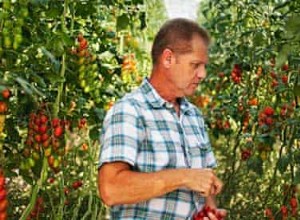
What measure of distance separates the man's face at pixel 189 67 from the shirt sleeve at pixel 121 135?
0.14m

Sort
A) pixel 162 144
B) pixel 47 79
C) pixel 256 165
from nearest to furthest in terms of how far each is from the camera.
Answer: pixel 162 144, pixel 47 79, pixel 256 165

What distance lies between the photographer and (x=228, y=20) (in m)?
3.84

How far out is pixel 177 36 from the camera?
1771 mm

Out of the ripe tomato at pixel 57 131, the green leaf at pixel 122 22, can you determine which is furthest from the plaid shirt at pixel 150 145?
the green leaf at pixel 122 22

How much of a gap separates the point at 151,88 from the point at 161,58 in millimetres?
78

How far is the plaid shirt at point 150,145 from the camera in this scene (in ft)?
5.47

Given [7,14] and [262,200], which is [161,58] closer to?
[7,14]

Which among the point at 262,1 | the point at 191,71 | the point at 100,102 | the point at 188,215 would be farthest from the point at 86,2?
the point at 262,1

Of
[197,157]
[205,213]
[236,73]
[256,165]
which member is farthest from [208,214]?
[236,73]

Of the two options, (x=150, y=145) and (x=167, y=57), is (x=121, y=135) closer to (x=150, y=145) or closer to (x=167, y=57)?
(x=150, y=145)

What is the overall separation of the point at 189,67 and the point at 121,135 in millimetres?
245

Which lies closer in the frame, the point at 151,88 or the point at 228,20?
the point at 151,88

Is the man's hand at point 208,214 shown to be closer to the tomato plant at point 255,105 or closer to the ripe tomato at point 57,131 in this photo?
the ripe tomato at point 57,131

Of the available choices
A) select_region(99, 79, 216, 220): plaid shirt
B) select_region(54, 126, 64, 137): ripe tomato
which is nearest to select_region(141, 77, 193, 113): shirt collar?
select_region(99, 79, 216, 220): plaid shirt
